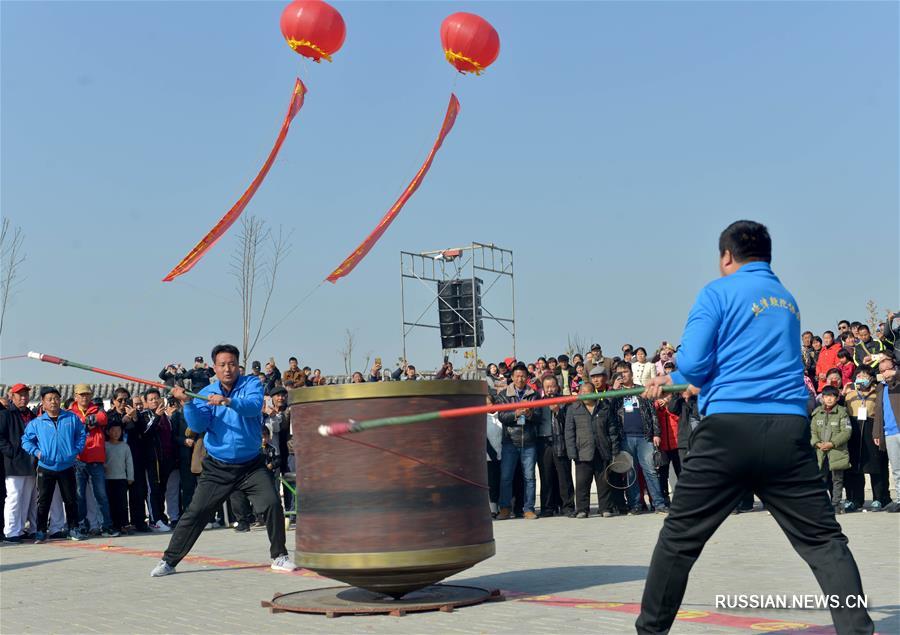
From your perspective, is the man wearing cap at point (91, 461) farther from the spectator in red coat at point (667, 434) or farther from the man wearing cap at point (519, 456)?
the spectator in red coat at point (667, 434)

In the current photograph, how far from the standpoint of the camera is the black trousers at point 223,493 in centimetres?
976

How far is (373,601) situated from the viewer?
7.93m

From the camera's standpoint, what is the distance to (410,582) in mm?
7539

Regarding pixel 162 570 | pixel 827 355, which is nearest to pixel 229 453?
pixel 162 570

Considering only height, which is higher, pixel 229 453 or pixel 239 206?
pixel 239 206

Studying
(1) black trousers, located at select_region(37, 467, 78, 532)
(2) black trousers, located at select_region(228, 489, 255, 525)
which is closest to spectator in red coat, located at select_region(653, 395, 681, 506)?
(2) black trousers, located at select_region(228, 489, 255, 525)

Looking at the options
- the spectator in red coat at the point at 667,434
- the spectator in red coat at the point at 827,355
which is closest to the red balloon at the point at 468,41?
the spectator in red coat at the point at 667,434

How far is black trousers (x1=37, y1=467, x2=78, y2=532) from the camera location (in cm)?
Result: 1465

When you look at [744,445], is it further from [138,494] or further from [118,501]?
[138,494]

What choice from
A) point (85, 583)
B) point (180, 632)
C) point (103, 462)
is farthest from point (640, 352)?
point (180, 632)

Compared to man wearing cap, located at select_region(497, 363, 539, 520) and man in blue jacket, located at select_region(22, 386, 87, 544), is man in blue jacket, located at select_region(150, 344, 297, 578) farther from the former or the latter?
man wearing cap, located at select_region(497, 363, 539, 520)

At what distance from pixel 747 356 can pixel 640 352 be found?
14867 mm

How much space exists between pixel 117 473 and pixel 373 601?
28.3 feet

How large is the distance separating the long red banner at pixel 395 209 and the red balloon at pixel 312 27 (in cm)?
276
